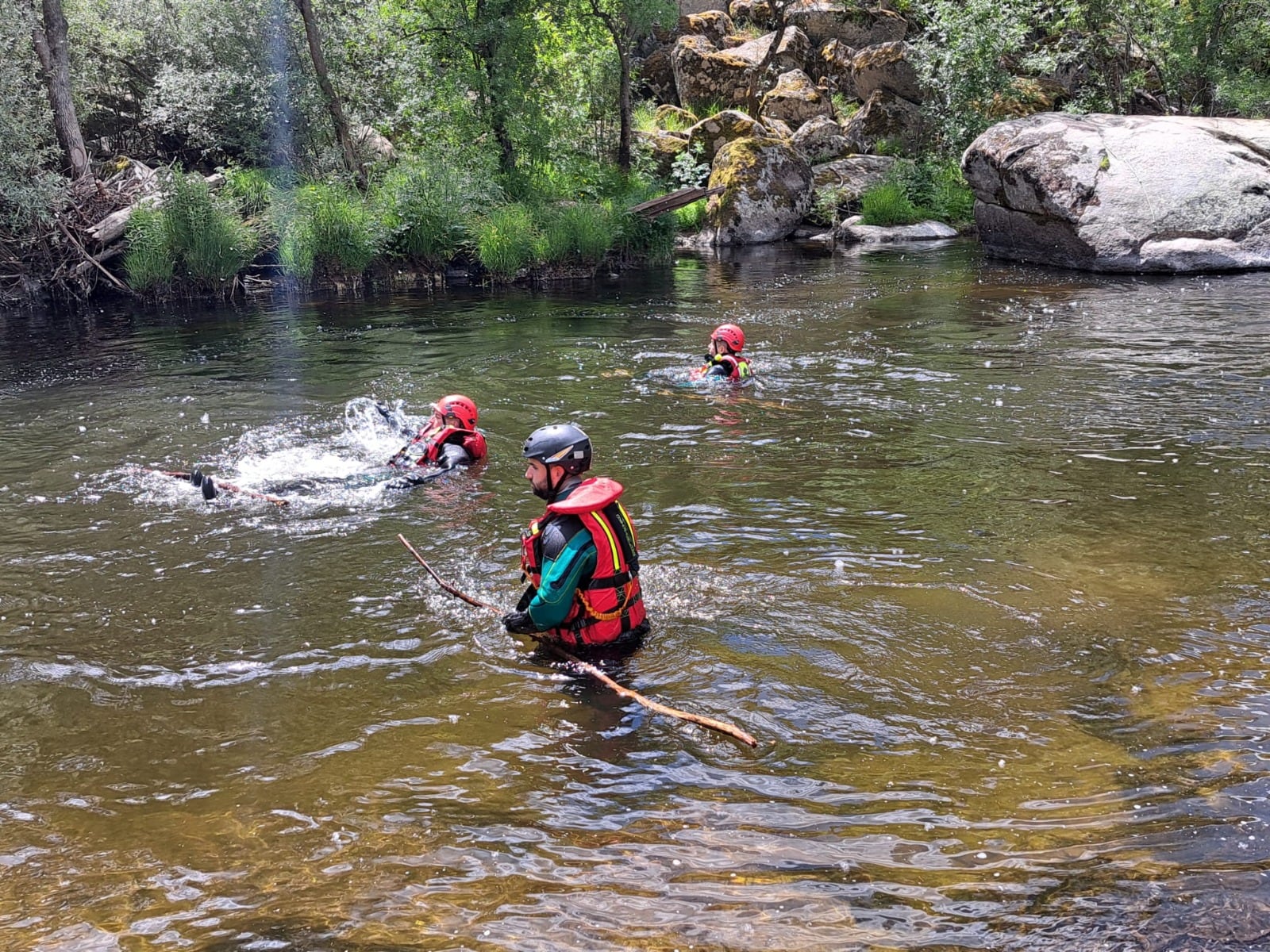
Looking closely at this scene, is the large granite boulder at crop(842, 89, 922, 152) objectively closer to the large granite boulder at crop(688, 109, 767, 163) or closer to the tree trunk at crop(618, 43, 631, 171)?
the large granite boulder at crop(688, 109, 767, 163)

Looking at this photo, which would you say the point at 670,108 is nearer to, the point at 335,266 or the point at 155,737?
the point at 335,266

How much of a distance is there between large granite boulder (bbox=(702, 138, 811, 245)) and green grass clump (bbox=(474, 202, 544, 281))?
25.1 ft

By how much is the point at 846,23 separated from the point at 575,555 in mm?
34782

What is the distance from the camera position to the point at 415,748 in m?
4.41

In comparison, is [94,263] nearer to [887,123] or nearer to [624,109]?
[624,109]

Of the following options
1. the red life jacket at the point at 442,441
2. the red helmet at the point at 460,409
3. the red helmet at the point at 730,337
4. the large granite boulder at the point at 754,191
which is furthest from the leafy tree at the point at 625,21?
the red life jacket at the point at 442,441

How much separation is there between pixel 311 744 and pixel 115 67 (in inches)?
985

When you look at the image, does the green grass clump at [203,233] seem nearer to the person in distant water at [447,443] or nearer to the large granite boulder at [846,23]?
the person in distant water at [447,443]

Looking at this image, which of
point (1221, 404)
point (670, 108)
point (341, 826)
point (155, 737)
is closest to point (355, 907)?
point (341, 826)

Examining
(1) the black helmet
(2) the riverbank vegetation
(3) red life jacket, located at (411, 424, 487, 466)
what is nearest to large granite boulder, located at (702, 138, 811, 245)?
(2) the riverbank vegetation

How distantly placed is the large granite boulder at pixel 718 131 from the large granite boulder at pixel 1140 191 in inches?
385

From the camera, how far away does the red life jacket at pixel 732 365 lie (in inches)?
431

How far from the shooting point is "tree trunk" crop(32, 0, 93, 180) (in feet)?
63.1

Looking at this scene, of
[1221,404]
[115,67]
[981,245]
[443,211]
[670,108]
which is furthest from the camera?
[670,108]
